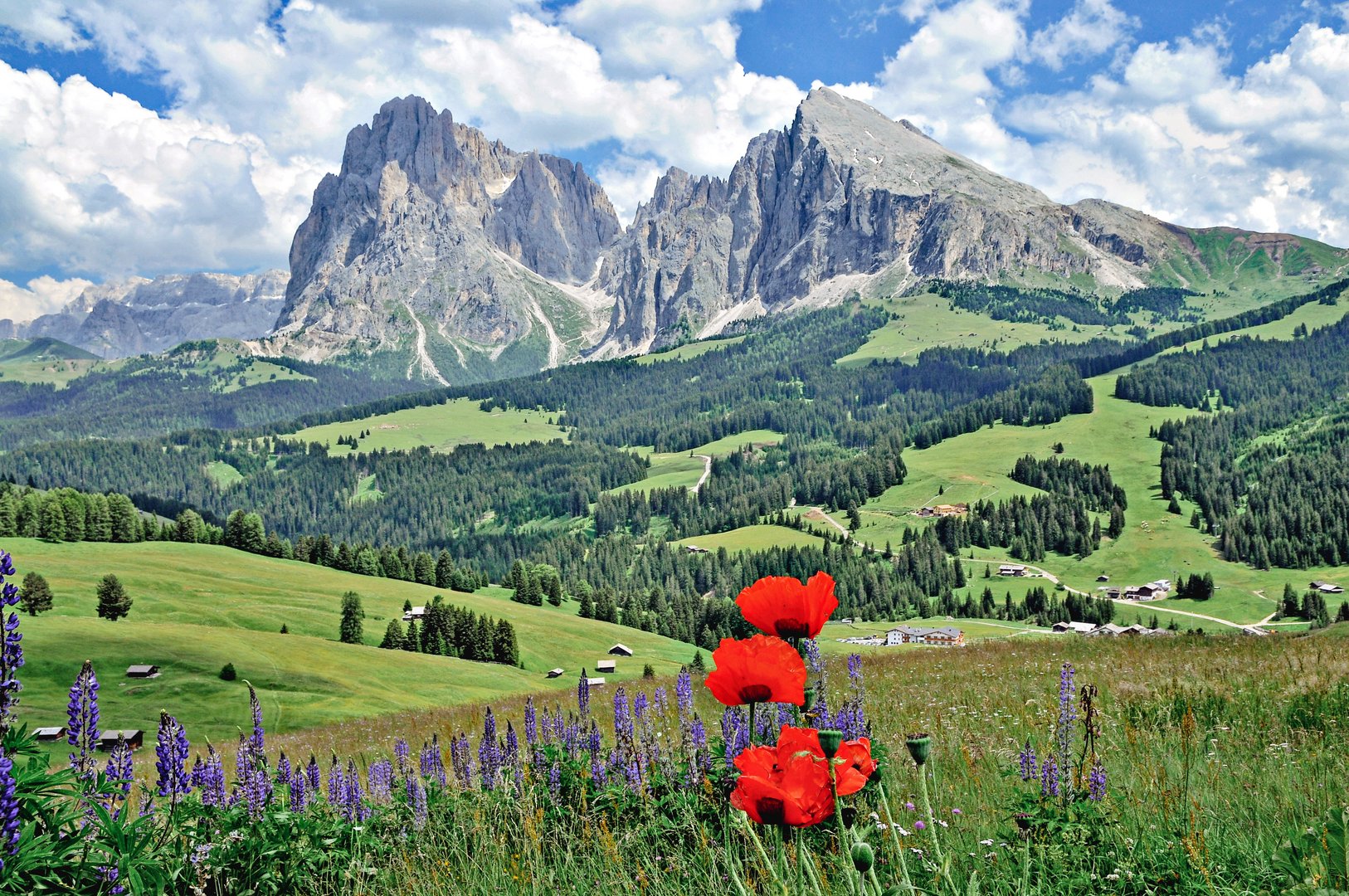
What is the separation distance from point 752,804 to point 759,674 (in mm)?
529

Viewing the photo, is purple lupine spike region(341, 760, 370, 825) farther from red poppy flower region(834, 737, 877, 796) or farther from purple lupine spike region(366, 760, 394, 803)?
red poppy flower region(834, 737, 877, 796)

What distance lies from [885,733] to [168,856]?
11.6 m

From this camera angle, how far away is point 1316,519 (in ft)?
568

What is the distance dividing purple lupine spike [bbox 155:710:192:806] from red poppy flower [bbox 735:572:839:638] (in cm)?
585

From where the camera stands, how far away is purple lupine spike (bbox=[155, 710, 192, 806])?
271 inches

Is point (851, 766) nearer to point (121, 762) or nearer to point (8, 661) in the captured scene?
Result: point (8, 661)

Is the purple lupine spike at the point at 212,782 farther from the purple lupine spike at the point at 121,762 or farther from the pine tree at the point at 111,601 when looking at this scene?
the pine tree at the point at 111,601

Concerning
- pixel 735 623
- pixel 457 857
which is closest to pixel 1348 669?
pixel 457 857

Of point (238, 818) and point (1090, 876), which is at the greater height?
point (1090, 876)

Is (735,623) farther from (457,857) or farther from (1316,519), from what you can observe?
(1316,519)

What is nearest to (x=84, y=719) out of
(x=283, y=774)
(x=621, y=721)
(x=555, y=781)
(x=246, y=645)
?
(x=283, y=774)

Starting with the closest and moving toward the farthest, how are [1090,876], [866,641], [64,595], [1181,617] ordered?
[1090,876]
[64,595]
[866,641]
[1181,617]

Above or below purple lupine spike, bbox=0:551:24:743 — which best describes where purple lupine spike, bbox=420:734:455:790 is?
below

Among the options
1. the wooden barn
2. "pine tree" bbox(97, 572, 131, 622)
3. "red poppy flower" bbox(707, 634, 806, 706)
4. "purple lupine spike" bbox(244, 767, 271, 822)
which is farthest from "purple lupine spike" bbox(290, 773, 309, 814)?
"pine tree" bbox(97, 572, 131, 622)
